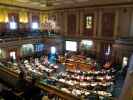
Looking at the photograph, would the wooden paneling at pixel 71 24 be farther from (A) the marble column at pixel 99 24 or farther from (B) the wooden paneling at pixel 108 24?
(B) the wooden paneling at pixel 108 24

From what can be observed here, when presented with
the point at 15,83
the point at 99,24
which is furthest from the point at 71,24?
the point at 15,83

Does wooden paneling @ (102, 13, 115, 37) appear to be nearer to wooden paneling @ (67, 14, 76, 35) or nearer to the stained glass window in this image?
the stained glass window

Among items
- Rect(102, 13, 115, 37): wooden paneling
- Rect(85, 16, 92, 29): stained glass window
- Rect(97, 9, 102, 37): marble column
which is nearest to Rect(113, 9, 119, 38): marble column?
Rect(102, 13, 115, 37): wooden paneling

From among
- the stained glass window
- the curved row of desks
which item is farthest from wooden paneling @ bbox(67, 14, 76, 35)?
the curved row of desks

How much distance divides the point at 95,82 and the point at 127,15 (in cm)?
931

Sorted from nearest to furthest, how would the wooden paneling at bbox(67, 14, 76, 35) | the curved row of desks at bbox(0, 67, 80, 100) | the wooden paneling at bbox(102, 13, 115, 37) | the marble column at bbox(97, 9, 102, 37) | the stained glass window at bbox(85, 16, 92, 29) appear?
the curved row of desks at bbox(0, 67, 80, 100) → the wooden paneling at bbox(102, 13, 115, 37) → the marble column at bbox(97, 9, 102, 37) → the stained glass window at bbox(85, 16, 92, 29) → the wooden paneling at bbox(67, 14, 76, 35)

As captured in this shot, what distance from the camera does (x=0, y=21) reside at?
67.9ft

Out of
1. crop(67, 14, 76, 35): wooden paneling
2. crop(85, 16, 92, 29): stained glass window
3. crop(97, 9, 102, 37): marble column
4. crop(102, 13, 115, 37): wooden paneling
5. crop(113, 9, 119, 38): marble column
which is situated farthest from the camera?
crop(67, 14, 76, 35): wooden paneling

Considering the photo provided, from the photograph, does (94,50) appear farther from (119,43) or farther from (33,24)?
(33,24)

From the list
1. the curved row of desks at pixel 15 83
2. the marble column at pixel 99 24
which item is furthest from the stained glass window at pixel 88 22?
the curved row of desks at pixel 15 83

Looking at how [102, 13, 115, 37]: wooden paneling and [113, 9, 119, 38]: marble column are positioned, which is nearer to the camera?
[113, 9, 119, 38]: marble column

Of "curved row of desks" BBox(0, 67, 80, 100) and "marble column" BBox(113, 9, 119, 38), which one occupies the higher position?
"marble column" BBox(113, 9, 119, 38)

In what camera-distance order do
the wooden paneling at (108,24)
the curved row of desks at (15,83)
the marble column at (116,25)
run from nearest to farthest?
the curved row of desks at (15,83), the marble column at (116,25), the wooden paneling at (108,24)

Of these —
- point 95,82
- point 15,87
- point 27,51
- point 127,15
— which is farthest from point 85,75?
point 27,51
